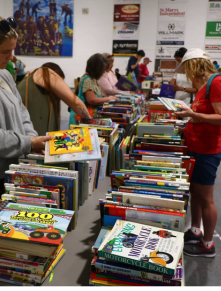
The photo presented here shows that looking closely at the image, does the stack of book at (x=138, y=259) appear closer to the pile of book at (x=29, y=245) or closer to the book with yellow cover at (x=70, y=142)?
the pile of book at (x=29, y=245)

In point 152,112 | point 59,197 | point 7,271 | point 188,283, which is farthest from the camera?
point 152,112

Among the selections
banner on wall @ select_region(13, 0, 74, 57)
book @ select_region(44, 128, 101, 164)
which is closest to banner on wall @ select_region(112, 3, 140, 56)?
banner on wall @ select_region(13, 0, 74, 57)

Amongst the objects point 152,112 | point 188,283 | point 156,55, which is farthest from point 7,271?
point 156,55

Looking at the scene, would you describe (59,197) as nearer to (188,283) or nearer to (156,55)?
(188,283)

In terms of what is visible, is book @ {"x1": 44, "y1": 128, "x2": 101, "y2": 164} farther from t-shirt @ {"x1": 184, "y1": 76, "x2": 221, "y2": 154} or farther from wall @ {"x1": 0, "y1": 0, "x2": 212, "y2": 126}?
wall @ {"x1": 0, "y1": 0, "x2": 212, "y2": 126}

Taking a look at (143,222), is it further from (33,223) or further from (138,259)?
(33,223)

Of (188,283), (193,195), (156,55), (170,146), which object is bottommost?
(188,283)

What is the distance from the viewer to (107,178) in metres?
1.87

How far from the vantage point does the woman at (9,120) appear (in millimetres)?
1254

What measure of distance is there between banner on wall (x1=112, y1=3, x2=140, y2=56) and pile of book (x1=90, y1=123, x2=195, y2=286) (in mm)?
8771

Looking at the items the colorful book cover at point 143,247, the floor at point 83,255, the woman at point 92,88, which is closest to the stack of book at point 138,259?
the colorful book cover at point 143,247

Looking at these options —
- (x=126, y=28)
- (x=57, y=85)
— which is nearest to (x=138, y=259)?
(x=57, y=85)

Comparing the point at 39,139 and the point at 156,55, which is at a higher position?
the point at 156,55

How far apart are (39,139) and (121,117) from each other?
53.1 inches
